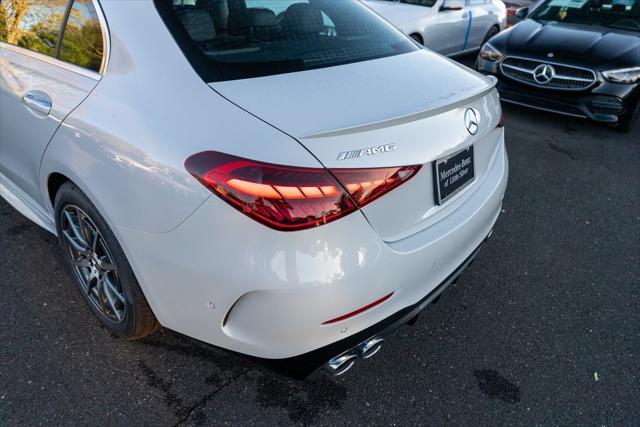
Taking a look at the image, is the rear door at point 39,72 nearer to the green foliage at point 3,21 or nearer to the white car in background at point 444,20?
the green foliage at point 3,21

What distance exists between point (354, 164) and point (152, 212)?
Answer: 706 mm

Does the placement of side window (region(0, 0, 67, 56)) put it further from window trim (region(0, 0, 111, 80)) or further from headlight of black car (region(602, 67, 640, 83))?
headlight of black car (region(602, 67, 640, 83))

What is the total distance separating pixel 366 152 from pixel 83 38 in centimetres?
138

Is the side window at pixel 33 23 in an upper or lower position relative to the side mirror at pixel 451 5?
upper

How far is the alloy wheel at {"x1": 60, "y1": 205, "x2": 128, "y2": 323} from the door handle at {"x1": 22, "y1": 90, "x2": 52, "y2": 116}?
438 millimetres

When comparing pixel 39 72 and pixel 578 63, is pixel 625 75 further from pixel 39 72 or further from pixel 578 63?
pixel 39 72

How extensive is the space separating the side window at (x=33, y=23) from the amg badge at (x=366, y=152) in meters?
1.59

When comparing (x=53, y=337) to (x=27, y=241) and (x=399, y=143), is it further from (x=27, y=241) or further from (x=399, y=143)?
(x=399, y=143)

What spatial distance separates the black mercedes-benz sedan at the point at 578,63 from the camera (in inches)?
184

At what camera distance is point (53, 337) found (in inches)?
86.5

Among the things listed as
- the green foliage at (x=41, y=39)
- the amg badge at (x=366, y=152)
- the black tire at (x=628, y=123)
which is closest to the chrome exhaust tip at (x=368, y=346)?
the amg badge at (x=366, y=152)

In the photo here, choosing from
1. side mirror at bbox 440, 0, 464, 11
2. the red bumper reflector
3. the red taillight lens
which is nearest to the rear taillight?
the red taillight lens

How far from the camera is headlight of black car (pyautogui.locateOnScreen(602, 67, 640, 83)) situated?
462 cm

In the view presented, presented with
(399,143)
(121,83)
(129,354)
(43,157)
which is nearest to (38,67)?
(43,157)
